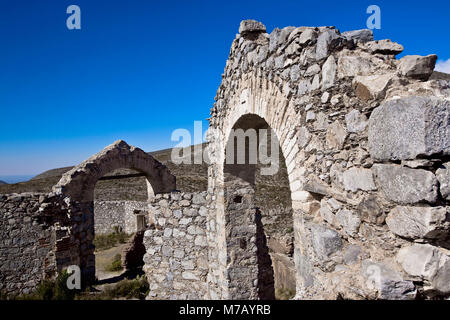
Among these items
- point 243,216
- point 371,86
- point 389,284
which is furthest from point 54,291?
point 371,86

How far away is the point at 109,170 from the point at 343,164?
27.0 feet

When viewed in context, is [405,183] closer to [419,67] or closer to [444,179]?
[444,179]

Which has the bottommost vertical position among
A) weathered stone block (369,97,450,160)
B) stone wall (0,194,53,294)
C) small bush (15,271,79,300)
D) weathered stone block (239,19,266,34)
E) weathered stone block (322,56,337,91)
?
small bush (15,271,79,300)

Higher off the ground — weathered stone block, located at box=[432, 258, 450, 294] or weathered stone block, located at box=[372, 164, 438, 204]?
weathered stone block, located at box=[372, 164, 438, 204]

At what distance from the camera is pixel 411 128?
1624 mm

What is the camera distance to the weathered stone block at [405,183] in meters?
1.56

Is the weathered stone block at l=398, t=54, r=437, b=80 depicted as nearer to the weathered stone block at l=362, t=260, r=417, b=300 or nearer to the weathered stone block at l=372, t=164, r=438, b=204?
the weathered stone block at l=372, t=164, r=438, b=204

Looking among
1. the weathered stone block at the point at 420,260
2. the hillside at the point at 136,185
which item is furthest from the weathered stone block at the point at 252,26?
the hillside at the point at 136,185

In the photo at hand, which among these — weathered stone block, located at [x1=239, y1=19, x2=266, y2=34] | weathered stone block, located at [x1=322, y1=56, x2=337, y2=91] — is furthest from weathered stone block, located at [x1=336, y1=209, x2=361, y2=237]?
weathered stone block, located at [x1=239, y1=19, x2=266, y2=34]

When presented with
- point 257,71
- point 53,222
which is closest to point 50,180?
point 53,222

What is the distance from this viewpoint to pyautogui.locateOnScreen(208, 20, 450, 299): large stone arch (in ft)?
5.33

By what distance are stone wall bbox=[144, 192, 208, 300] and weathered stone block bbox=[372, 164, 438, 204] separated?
13.9 ft

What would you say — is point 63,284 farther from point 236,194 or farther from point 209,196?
point 236,194
